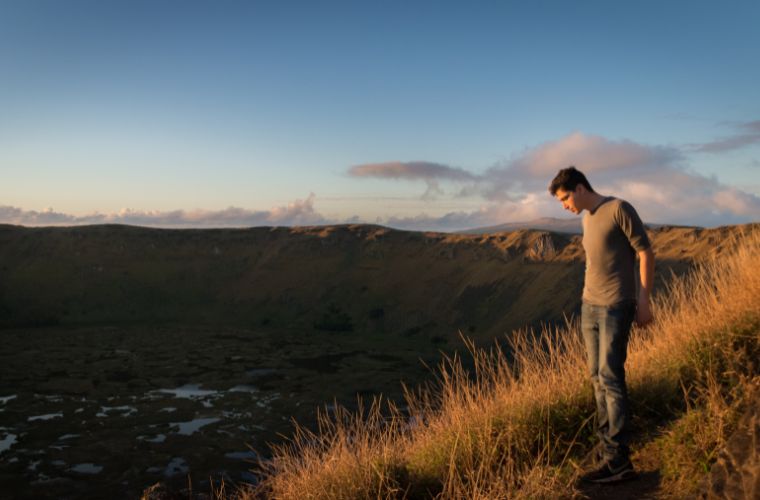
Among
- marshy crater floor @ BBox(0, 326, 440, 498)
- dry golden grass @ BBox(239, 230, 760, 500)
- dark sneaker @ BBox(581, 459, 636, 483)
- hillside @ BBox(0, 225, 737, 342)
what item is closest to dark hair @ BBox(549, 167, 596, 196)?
dry golden grass @ BBox(239, 230, 760, 500)

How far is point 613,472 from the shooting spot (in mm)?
4562

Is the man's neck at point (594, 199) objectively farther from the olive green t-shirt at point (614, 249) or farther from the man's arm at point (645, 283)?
the man's arm at point (645, 283)

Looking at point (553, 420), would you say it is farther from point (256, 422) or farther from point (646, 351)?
point (256, 422)

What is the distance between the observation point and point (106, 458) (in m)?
14.4

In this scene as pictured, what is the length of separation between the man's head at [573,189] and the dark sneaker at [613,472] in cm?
198

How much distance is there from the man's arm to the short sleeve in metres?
0.06

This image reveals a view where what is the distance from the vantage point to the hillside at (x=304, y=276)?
38.0 m

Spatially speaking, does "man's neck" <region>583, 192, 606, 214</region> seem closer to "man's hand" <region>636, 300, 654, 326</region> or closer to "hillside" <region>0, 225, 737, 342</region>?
"man's hand" <region>636, 300, 654, 326</region>

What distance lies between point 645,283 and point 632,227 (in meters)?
0.43

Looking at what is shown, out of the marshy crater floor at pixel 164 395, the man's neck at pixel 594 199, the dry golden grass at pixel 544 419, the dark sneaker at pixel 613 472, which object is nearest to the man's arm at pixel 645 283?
the man's neck at pixel 594 199

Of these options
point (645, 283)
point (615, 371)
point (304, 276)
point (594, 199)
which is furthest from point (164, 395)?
point (304, 276)

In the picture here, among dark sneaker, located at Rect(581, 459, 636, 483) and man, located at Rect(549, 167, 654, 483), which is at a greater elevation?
man, located at Rect(549, 167, 654, 483)

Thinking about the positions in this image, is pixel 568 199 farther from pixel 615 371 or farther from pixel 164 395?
pixel 164 395

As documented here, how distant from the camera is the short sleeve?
14.8 ft
